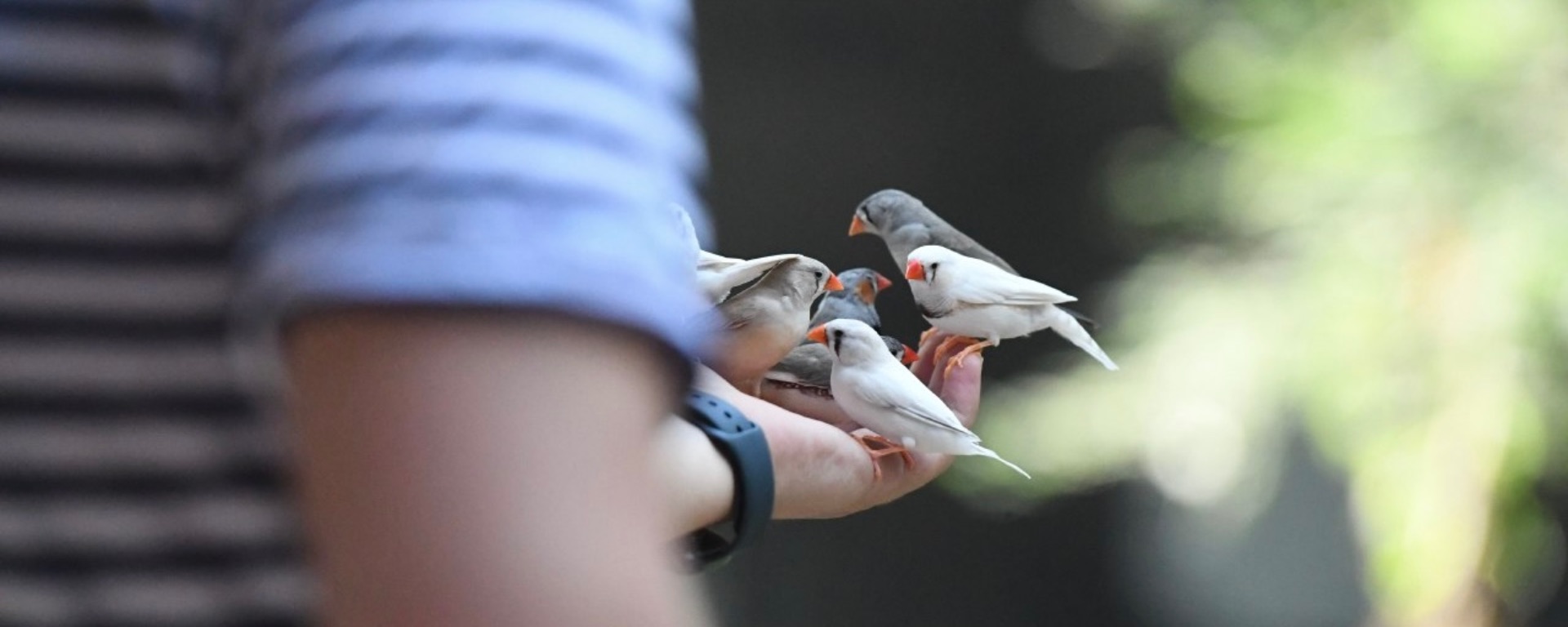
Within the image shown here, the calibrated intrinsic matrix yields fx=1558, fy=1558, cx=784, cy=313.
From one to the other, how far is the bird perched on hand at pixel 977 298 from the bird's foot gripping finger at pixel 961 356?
21mm

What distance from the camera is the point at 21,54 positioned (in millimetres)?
226

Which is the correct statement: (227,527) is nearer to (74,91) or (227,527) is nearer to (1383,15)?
(74,91)

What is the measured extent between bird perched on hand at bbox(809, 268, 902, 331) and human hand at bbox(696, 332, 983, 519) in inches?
1.5

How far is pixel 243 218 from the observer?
228 millimetres

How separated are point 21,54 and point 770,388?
71 cm

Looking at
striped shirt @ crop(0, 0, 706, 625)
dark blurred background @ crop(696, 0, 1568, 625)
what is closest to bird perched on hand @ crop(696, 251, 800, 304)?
striped shirt @ crop(0, 0, 706, 625)

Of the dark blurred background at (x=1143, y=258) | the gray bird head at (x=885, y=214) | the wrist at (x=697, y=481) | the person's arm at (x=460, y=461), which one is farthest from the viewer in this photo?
the dark blurred background at (x=1143, y=258)

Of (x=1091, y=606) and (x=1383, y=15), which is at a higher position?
(x=1383, y=15)

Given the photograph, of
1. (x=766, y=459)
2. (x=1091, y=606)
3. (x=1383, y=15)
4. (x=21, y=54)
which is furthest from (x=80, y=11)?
(x=1091, y=606)

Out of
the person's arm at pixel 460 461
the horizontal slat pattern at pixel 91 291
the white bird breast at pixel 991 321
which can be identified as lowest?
the person's arm at pixel 460 461

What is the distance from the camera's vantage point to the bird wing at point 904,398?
0.82 meters

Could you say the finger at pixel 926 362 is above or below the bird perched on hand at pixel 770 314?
below

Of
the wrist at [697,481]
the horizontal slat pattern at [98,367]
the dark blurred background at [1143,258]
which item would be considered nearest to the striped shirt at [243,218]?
the horizontal slat pattern at [98,367]

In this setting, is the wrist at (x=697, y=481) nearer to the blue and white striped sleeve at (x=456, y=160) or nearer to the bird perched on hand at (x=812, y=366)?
the bird perched on hand at (x=812, y=366)
